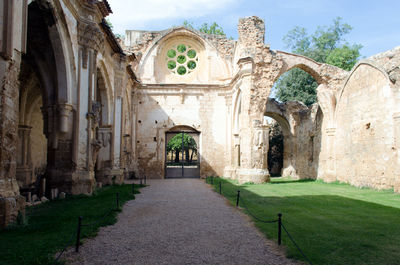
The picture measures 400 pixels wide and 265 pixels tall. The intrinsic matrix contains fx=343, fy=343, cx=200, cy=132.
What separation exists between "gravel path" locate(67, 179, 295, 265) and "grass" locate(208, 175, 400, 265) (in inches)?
15.3

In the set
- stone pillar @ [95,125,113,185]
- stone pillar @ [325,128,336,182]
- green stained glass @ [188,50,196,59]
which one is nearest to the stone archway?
stone pillar @ [95,125,113,185]

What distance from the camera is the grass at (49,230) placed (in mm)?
4173

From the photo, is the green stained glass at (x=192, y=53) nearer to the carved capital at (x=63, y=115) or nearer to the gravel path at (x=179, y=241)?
the carved capital at (x=63, y=115)

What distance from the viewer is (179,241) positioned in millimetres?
5262

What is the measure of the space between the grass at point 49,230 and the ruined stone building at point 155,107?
19.8 inches

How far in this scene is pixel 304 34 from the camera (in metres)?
36.8

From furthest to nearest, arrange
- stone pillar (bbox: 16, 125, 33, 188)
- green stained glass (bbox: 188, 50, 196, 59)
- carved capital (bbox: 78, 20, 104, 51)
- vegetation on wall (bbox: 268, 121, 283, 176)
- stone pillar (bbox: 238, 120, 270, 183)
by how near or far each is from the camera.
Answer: vegetation on wall (bbox: 268, 121, 283, 176) < green stained glass (bbox: 188, 50, 196, 59) < stone pillar (bbox: 238, 120, 270, 183) < stone pillar (bbox: 16, 125, 33, 188) < carved capital (bbox: 78, 20, 104, 51)

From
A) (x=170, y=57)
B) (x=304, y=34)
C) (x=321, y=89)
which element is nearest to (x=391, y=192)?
(x=321, y=89)

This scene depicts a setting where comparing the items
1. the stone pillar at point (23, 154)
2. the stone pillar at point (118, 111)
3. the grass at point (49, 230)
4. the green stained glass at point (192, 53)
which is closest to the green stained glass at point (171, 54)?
the green stained glass at point (192, 53)

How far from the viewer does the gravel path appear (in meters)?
4.36

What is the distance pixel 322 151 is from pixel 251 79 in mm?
5334

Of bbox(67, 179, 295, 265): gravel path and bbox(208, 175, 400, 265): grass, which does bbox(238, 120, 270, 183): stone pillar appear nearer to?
bbox(208, 175, 400, 265): grass

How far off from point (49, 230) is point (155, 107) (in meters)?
15.2

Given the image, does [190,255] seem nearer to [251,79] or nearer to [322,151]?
[251,79]
